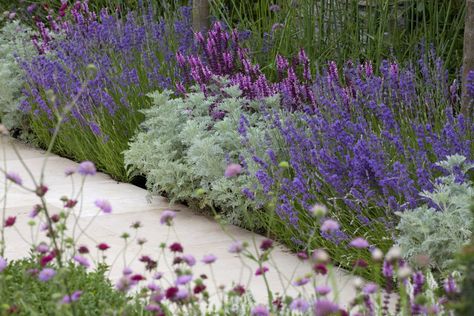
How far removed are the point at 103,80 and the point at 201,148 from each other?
184 cm

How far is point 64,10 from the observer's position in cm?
806

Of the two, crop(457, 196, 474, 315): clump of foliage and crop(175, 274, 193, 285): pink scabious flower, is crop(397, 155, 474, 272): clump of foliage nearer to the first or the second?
crop(175, 274, 193, 285): pink scabious flower

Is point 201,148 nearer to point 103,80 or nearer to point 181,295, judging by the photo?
point 103,80

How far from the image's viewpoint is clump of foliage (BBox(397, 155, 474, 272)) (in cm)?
361

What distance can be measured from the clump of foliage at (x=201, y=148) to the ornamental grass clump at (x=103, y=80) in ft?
1.08

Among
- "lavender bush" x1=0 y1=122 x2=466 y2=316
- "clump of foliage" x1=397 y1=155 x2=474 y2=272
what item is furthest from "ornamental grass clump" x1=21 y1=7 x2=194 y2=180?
"clump of foliage" x1=397 y1=155 x2=474 y2=272

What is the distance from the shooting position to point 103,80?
258 inches

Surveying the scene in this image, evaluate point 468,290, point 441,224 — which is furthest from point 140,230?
point 468,290

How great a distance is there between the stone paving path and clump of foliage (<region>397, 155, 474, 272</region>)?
322mm

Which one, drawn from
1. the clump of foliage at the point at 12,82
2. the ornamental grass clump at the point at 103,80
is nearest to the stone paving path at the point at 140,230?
the ornamental grass clump at the point at 103,80

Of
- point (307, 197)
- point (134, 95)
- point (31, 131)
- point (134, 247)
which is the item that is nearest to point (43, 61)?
point (31, 131)

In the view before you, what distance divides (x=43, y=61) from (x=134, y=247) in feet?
10.1

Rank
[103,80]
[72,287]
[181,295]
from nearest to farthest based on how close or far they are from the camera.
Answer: [181,295] → [72,287] → [103,80]

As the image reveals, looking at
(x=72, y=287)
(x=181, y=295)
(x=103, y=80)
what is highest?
(x=181, y=295)
